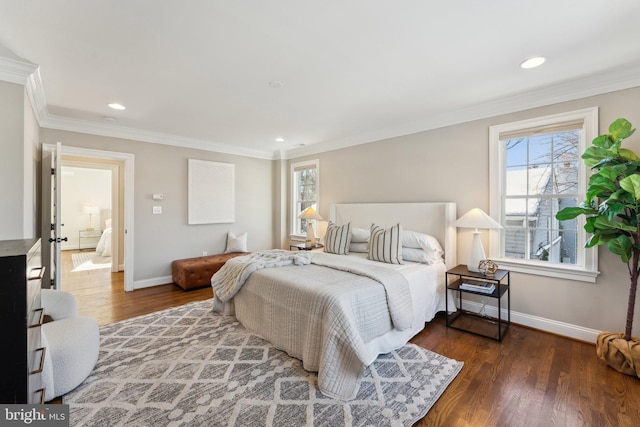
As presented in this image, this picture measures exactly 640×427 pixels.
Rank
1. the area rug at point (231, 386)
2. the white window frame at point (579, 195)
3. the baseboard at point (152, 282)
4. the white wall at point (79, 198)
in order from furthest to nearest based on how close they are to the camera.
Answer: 1. the white wall at point (79, 198)
2. the baseboard at point (152, 282)
3. the white window frame at point (579, 195)
4. the area rug at point (231, 386)

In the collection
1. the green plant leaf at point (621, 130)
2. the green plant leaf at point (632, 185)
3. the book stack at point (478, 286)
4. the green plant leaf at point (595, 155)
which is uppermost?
the green plant leaf at point (621, 130)

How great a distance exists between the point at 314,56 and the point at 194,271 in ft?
11.9

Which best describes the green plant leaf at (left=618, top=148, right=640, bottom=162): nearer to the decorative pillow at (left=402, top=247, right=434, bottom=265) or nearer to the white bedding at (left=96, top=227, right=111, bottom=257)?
the decorative pillow at (left=402, top=247, right=434, bottom=265)

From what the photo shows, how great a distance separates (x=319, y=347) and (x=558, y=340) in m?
2.47

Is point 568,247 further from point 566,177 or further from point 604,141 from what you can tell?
point 604,141

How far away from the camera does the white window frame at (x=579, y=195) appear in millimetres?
2627

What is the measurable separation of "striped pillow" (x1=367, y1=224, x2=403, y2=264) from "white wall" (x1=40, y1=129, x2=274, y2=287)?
323 centimetres

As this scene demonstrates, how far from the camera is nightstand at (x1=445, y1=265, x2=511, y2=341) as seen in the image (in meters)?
2.79

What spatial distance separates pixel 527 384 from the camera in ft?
6.68

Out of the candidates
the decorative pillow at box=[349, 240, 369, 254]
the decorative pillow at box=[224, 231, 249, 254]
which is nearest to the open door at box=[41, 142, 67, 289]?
the decorative pillow at box=[224, 231, 249, 254]

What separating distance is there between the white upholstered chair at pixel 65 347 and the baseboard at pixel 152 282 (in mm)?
Answer: 2228

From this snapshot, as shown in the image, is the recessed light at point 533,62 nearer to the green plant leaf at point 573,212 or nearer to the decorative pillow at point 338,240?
the green plant leaf at point 573,212

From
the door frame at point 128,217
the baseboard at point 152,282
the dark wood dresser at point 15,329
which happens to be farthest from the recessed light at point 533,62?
the baseboard at point 152,282

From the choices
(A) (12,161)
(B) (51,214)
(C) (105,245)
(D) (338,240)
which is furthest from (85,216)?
(D) (338,240)
